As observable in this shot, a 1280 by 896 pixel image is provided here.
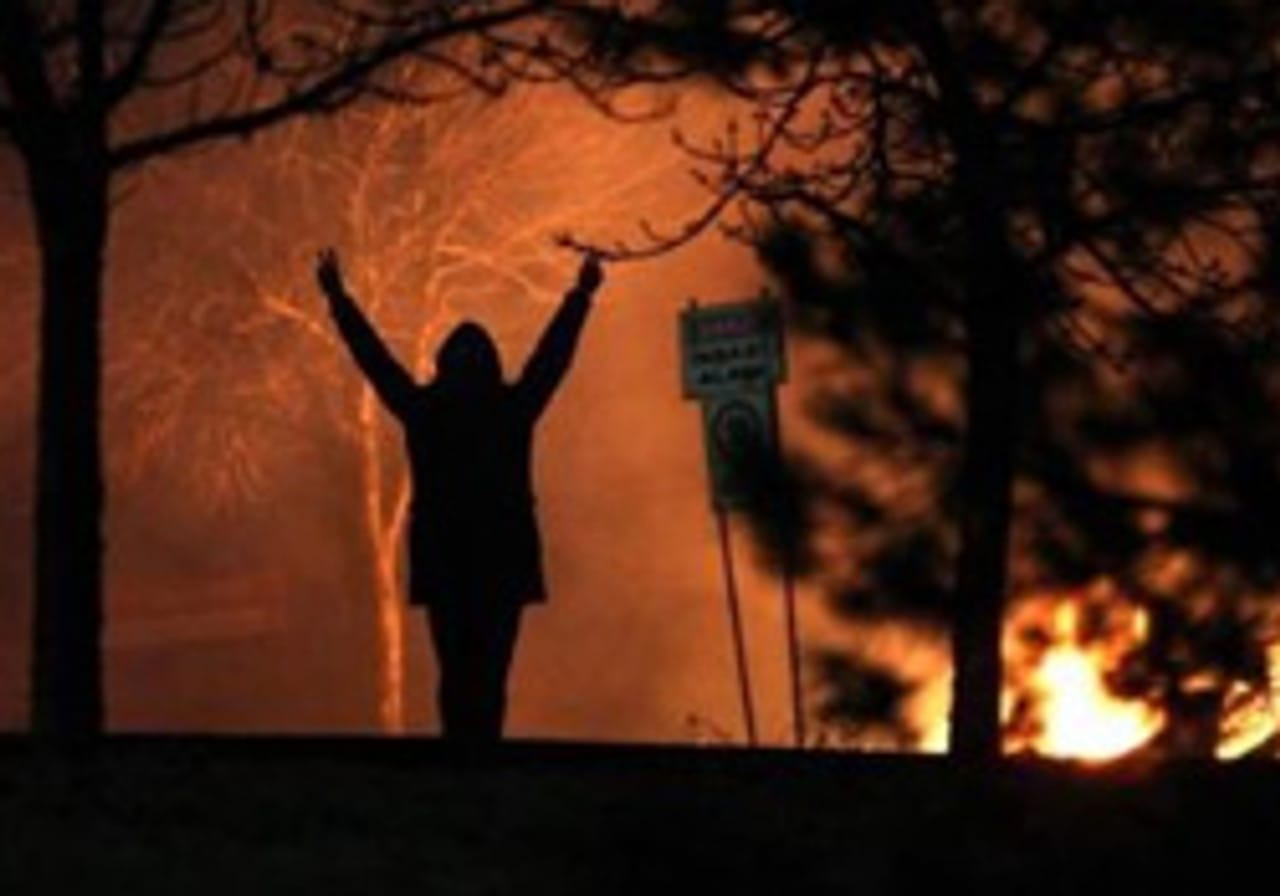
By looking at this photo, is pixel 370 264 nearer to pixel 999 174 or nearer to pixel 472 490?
pixel 999 174

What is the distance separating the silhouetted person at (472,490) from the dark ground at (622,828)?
1142 mm

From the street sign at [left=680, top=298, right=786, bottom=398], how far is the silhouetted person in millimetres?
4489

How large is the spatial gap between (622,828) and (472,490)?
255cm

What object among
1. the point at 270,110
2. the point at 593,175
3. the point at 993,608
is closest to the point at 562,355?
the point at 270,110

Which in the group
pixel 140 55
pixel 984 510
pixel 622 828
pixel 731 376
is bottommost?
pixel 622 828

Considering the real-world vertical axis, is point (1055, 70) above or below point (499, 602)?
above

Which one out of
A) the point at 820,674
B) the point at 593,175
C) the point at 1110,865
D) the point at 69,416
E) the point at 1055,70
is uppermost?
the point at 593,175

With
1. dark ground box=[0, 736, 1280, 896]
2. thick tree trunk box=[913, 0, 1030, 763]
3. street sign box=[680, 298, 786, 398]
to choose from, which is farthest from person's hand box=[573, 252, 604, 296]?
street sign box=[680, 298, 786, 398]

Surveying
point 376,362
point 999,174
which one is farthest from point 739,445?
point 376,362

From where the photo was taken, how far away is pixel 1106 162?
10.2 metres

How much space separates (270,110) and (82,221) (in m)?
0.68

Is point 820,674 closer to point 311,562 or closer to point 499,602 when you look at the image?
point 499,602

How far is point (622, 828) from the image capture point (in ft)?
23.2

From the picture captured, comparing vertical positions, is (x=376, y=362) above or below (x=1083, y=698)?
above
